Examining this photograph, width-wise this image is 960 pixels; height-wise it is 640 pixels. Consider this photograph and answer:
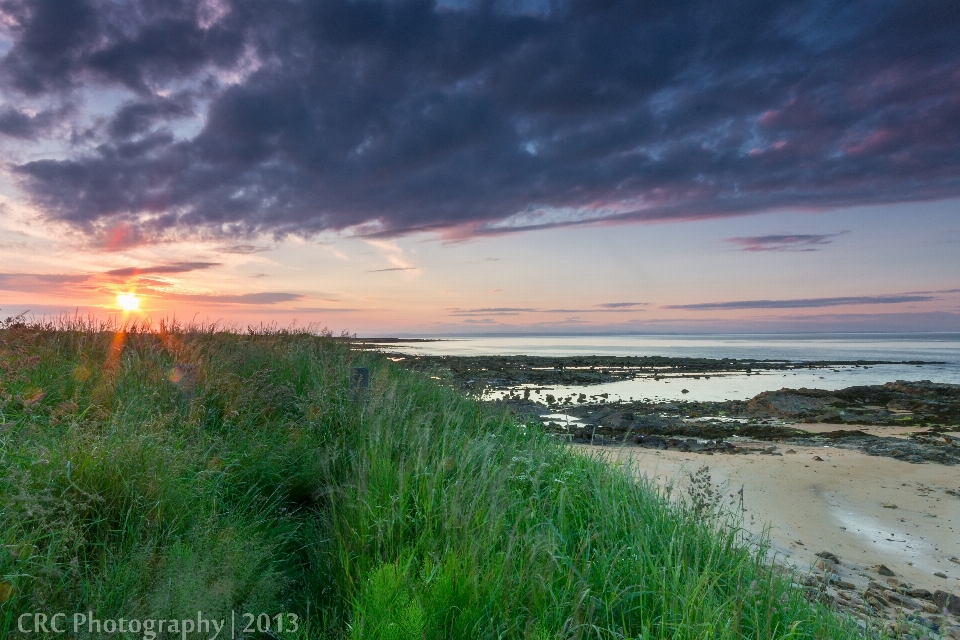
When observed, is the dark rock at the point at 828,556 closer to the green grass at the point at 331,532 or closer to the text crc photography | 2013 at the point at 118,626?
the green grass at the point at 331,532

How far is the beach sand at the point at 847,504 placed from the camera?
729 cm

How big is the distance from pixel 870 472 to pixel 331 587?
12425mm

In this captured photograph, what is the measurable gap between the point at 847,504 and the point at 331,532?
932 cm

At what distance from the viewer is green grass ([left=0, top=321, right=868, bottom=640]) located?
3.38 meters

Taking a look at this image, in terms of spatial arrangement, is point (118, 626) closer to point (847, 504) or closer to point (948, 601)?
point (948, 601)

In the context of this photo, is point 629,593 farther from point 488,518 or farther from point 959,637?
point 959,637

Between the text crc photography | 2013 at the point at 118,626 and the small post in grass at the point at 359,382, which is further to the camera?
the small post in grass at the point at 359,382

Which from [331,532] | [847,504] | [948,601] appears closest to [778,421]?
[847,504]

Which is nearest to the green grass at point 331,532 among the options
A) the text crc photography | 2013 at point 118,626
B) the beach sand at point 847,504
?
the text crc photography | 2013 at point 118,626

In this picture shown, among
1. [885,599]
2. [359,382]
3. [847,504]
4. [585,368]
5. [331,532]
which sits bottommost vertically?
[847,504]

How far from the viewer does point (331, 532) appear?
4668mm

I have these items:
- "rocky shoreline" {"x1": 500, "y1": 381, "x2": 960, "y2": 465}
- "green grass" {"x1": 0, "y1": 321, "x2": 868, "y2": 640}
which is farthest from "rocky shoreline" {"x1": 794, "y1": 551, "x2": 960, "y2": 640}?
"rocky shoreline" {"x1": 500, "y1": 381, "x2": 960, "y2": 465}

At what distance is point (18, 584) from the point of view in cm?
320

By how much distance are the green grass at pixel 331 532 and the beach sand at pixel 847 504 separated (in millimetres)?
1571
